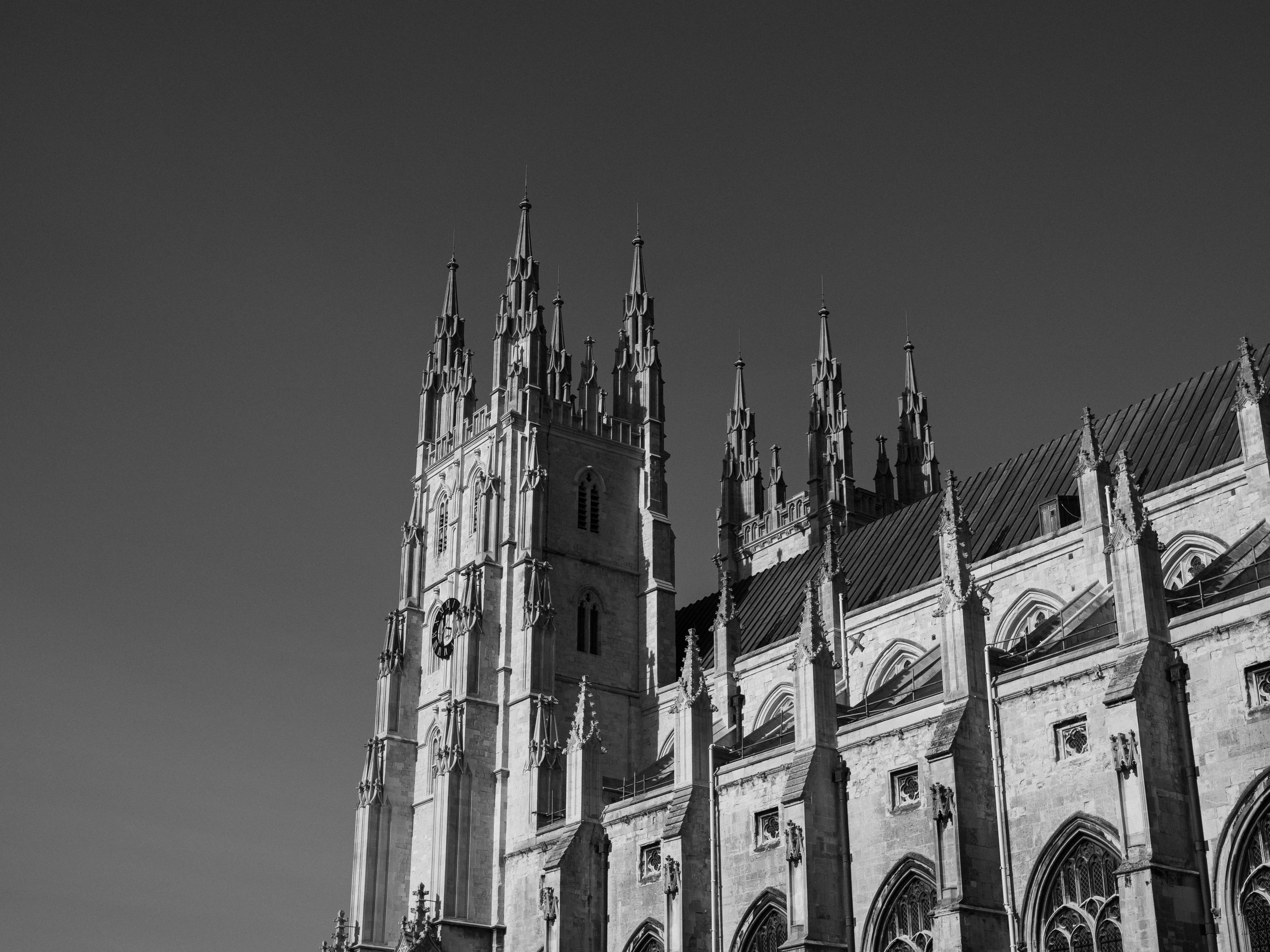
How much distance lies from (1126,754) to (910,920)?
339 inches

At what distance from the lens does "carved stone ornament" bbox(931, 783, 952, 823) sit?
37.3 meters

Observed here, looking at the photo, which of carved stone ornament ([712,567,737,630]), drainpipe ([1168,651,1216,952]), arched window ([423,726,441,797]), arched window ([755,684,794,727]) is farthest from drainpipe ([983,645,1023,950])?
arched window ([423,726,441,797])

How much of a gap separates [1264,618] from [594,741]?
24.7 meters

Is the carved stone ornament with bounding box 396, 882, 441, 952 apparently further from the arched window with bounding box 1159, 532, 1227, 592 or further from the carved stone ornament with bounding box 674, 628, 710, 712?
the arched window with bounding box 1159, 532, 1227, 592

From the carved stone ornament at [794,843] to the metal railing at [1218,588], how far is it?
35.3 feet

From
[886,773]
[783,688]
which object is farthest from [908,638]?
[886,773]

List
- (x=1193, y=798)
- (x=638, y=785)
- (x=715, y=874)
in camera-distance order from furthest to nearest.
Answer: (x=638, y=785), (x=715, y=874), (x=1193, y=798)

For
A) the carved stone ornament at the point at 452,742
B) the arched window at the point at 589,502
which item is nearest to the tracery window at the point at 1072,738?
the carved stone ornament at the point at 452,742

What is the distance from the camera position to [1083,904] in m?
35.6

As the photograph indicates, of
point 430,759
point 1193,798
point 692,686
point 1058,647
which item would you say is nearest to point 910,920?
point 1058,647

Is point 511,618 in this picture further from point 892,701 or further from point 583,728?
point 892,701

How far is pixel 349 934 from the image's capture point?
62.8 m

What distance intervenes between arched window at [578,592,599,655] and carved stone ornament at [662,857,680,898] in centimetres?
2115

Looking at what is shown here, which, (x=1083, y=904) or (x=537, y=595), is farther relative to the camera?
(x=537, y=595)
